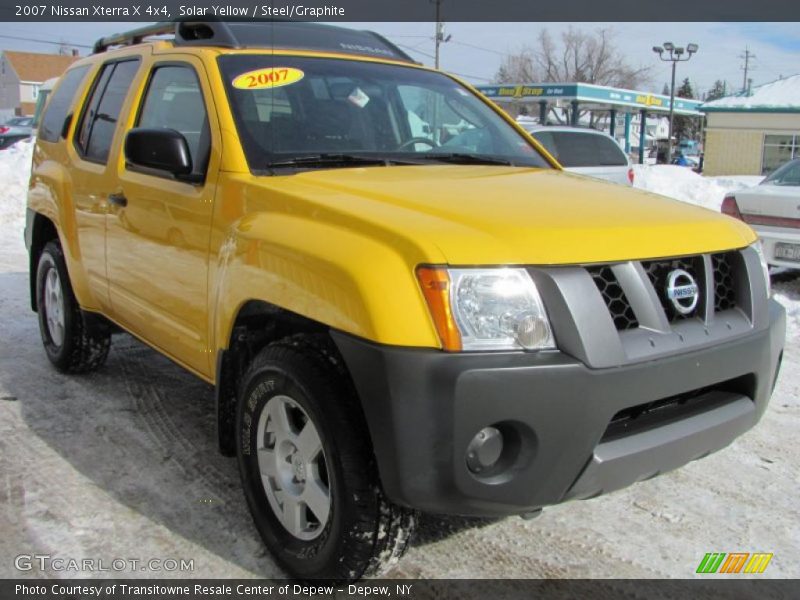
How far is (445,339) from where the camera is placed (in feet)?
7.10

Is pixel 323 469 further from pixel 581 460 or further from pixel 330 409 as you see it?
pixel 581 460

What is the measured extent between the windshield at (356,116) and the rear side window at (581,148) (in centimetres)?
710

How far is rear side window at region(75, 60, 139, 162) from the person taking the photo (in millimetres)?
4199

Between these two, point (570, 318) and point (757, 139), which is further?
point (757, 139)

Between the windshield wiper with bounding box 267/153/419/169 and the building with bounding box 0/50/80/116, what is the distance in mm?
75026

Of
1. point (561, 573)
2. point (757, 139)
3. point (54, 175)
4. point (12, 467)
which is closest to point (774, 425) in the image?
point (561, 573)

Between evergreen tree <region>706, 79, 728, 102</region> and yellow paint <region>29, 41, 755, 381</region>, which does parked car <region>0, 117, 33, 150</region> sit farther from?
evergreen tree <region>706, 79, 728, 102</region>

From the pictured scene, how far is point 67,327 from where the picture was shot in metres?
4.78

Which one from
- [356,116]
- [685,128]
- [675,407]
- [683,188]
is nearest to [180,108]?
[356,116]

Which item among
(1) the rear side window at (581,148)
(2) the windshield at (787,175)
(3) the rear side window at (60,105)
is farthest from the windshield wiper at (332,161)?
(1) the rear side window at (581,148)

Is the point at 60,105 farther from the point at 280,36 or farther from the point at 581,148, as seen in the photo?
the point at 581,148

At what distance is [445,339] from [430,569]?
109 cm

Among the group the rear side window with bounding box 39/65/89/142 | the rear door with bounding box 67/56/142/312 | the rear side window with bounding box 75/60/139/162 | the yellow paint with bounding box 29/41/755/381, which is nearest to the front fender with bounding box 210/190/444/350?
the yellow paint with bounding box 29/41/755/381

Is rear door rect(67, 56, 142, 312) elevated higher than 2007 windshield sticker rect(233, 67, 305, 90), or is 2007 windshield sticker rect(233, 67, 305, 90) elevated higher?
2007 windshield sticker rect(233, 67, 305, 90)
